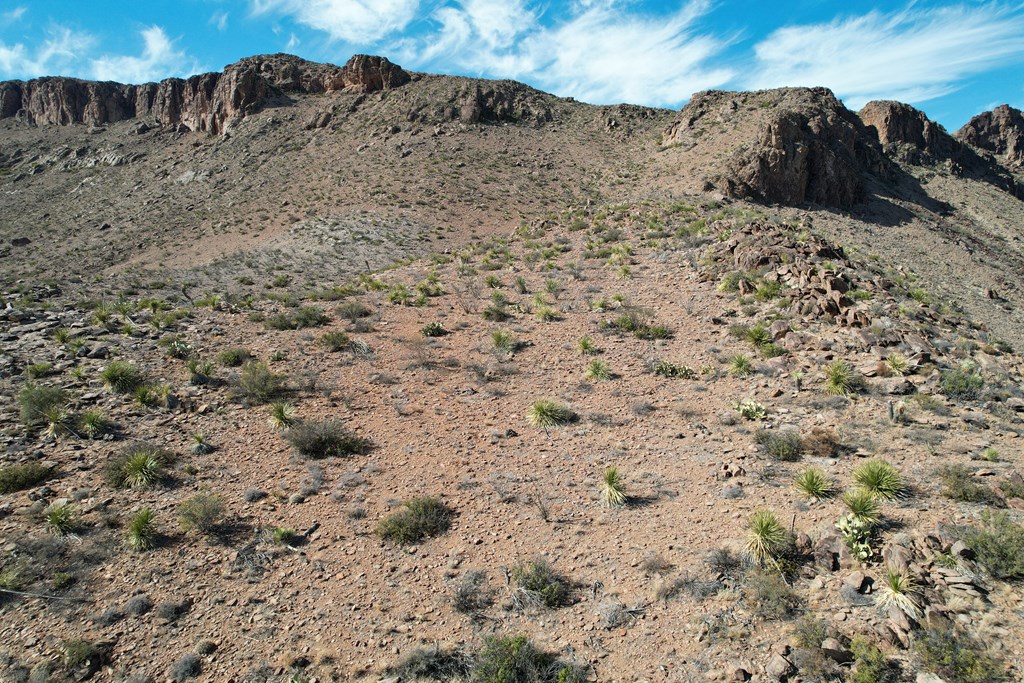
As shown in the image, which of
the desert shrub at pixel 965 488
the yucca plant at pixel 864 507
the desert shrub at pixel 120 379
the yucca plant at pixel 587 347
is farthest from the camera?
the yucca plant at pixel 587 347

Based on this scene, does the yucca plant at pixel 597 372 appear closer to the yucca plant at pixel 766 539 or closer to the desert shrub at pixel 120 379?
the yucca plant at pixel 766 539

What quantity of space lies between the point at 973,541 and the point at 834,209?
118ft

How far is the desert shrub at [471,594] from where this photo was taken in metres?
6.53

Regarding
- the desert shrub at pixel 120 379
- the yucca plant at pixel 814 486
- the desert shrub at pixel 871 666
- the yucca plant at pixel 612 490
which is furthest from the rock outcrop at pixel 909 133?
Result: the desert shrub at pixel 120 379

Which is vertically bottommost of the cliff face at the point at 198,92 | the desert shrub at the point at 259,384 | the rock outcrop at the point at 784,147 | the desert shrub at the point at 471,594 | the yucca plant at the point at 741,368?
the desert shrub at the point at 471,594

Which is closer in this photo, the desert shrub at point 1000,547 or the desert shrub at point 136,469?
the desert shrub at point 1000,547

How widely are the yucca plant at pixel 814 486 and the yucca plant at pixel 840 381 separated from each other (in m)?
3.63

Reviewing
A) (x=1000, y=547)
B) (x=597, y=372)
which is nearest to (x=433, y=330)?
(x=597, y=372)

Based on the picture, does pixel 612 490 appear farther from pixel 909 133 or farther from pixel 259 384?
pixel 909 133

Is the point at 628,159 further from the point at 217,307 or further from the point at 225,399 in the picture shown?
the point at 225,399

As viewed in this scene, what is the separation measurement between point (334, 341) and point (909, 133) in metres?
66.7

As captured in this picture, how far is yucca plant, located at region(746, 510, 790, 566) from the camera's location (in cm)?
656

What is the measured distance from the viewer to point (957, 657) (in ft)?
16.2

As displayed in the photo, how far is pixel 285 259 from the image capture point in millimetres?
29266
